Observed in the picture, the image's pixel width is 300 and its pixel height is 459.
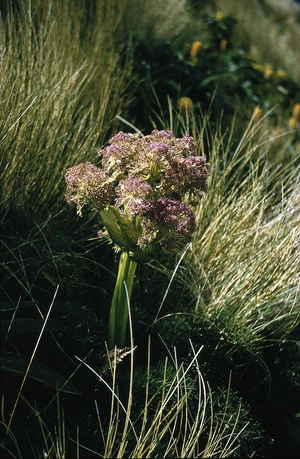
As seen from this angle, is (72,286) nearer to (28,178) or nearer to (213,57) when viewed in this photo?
(28,178)

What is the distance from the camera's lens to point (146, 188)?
185 cm

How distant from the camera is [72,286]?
2.43 metres

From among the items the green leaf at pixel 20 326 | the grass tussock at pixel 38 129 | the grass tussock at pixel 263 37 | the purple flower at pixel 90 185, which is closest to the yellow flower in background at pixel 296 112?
the grass tussock at pixel 263 37

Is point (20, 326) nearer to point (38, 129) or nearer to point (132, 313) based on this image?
point (132, 313)

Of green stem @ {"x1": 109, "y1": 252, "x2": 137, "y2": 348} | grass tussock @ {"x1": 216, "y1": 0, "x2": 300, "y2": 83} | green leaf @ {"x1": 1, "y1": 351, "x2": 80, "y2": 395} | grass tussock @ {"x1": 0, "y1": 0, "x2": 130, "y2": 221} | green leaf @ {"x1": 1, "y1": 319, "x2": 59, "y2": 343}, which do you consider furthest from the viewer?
grass tussock @ {"x1": 216, "y1": 0, "x2": 300, "y2": 83}

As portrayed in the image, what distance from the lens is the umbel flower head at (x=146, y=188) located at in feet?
6.11

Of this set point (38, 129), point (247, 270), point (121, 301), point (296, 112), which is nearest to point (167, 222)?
point (121, 301)

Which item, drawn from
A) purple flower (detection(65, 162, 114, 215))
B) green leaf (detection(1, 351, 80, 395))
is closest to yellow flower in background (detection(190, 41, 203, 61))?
purple flower (detection(65, 162, 114, 215))

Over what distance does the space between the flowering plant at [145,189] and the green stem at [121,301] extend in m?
0.06

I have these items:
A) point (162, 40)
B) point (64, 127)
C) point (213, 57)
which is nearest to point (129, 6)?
point (162, 40)

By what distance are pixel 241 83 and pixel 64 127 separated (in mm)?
2612

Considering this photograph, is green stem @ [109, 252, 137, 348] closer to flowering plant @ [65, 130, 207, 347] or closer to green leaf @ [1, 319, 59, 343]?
flowering plant @ [65, 130, 207, 347]

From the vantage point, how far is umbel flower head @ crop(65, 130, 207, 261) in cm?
186

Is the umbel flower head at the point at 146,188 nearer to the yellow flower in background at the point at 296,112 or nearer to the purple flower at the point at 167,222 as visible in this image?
the purple flower at the point at 167,222
